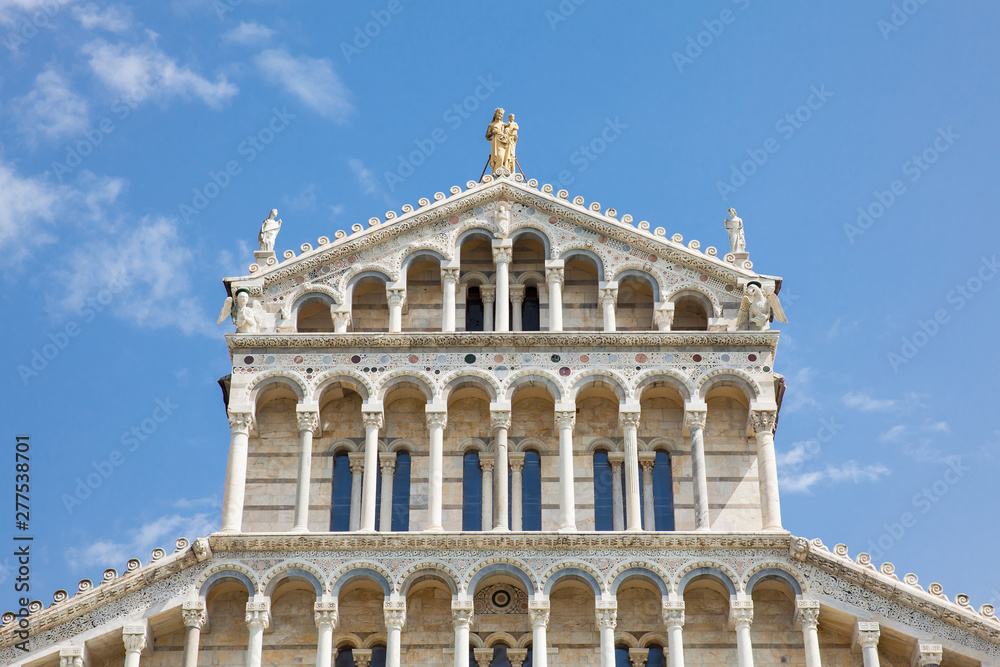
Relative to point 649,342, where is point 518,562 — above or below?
below

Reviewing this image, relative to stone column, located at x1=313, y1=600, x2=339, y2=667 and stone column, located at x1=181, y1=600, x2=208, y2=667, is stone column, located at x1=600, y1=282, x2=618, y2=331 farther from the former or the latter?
stone column, located at x1=181, y1=600, x2=208, y2=667

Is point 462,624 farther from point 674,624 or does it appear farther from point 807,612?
point 807,612

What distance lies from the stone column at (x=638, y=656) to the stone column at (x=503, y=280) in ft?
17.4

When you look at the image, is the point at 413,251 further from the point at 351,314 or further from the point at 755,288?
the point at 755,288

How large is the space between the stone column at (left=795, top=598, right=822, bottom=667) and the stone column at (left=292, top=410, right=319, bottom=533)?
22.5 feet

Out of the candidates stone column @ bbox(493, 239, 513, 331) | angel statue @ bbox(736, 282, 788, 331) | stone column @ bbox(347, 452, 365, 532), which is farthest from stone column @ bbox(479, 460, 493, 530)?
angel statue @ bbox(736, 282, 788, 331)

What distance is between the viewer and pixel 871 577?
84.8ft

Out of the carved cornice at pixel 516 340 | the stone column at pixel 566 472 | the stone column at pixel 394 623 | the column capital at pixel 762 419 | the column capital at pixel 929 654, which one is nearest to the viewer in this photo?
the column capital at pixel 929 654

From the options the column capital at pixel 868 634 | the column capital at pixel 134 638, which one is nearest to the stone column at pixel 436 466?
the column capital at pixel 134 638

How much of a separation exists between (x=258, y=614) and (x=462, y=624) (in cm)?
276

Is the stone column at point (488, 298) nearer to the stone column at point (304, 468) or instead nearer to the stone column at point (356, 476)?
the stone column at point (356, 476)

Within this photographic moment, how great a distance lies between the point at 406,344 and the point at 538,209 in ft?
11.1

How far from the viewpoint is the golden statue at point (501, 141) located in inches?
1227

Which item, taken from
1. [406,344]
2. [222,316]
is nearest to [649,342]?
[406,344]
